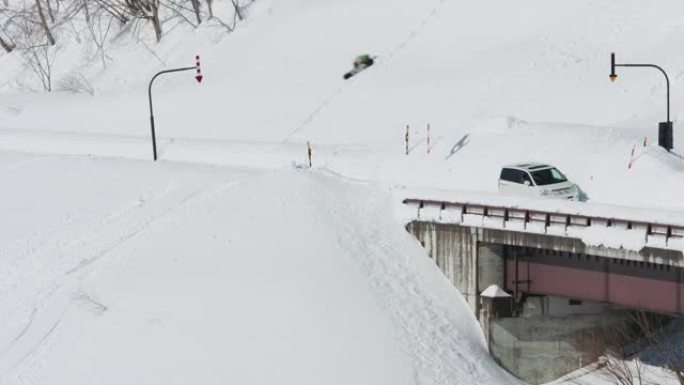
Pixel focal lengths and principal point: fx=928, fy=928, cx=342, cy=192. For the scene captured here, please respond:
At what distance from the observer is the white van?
2916 cm

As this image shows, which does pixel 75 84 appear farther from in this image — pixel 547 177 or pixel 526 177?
pixel 547 177

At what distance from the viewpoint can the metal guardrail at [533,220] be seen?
2416cm

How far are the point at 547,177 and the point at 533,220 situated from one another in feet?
11.4

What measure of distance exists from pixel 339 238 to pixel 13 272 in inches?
513

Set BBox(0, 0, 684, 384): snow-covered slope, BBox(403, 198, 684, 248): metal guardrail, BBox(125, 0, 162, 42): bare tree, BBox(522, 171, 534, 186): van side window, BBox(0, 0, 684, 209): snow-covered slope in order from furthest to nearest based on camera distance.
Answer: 1. BBox(125, 0, 162, 42): bare tree
2. BBox(0, 0, 684, 209): snow-covered slope
3. BBox(522, 171, 534, 186): van side window
4. BBox(0, 0, 684, 384): snow-covered slope
5. BBox(403, 198, 684, 248): metal guardrail

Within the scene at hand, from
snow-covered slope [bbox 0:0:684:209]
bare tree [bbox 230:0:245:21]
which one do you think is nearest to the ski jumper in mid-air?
snow-covered slope [bbox 0:0:684:209]

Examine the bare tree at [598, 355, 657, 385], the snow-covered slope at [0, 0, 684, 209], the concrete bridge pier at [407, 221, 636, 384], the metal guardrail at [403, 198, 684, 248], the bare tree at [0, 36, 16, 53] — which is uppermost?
the bare tree at [0, 36, 16, 53]

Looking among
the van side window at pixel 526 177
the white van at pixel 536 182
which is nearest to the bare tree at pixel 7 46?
the white van at pixel 536 182

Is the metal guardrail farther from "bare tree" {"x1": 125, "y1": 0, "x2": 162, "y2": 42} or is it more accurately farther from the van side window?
"bare tree" {"x1": 125, "y1": 0, "x2": 162, "y2": 42}

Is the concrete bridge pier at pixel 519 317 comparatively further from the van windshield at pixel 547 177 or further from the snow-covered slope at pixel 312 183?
the van windshield at pixel 547 177

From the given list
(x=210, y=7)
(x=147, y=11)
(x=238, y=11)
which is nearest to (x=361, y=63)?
(x=238, y=11)

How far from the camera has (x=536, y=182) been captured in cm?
2945

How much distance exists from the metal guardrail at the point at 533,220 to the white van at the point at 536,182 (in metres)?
1.84

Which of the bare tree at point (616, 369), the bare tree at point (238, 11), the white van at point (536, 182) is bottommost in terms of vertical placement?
the bare tree at point (616, 369)
